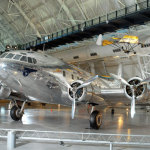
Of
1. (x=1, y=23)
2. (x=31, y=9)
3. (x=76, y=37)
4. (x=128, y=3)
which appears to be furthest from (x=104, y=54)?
(x=1, y=23)

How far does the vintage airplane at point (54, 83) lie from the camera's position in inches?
346

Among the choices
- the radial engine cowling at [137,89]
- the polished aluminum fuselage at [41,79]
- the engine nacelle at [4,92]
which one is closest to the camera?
the radial engine cowling at [137,89]

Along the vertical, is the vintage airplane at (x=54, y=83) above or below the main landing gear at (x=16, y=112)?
above

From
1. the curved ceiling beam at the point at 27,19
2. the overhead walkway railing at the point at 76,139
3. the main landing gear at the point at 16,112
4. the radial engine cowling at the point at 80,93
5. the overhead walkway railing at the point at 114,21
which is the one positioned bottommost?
the overhead walkway railing at the point at 76,139

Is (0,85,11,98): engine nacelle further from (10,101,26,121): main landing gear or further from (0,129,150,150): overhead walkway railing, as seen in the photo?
(0,129,150,150): overhead walkway railing

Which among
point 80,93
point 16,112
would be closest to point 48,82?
point 80,93

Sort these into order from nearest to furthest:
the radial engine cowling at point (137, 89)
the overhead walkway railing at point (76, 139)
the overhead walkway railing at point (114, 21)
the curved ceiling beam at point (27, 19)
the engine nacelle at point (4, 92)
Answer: the overhead walkway railing at point (76, 139) < the radial engine cowling at point (137, 89) < the engine nacelle at point (4, 92) < the overhead walkway railing at point (114, 21) < the curved ceiling beam at point (27, 19)

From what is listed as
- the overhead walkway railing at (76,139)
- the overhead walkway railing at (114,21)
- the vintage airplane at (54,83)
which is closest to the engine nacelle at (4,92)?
the vintage airplane at (54,83)

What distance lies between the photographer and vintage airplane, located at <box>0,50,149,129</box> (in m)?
8.78

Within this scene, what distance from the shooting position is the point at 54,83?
32.3ft

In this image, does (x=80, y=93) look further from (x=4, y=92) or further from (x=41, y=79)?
(x=4, y=92)

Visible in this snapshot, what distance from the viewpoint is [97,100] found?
10242 mm

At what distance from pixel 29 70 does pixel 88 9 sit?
15882 millimetres

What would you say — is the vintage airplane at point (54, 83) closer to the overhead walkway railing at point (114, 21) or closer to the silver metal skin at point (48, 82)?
the silver metal skin at point (48, 82)
